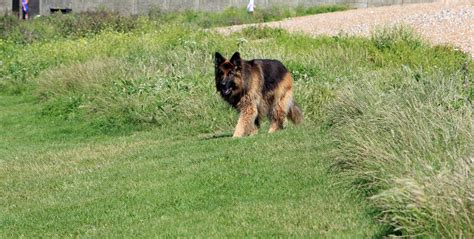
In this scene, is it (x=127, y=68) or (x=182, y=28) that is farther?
(x=182, y=28)

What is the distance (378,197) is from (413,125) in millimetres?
2008

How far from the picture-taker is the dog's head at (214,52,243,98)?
13352 mm

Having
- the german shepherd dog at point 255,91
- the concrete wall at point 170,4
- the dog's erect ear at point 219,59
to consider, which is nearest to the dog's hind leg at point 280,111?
the german shepherd dog at point 255,91

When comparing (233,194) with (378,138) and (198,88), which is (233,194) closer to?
(378,138)

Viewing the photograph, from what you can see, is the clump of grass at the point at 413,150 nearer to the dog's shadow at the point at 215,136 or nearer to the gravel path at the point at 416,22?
the dog's shadow at the point at 215,136

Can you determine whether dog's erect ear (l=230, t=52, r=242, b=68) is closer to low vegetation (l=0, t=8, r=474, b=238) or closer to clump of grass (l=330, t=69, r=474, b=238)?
low vegetation (l=0, t=8, r=474, b=238)

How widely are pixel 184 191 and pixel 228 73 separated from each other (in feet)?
14.0

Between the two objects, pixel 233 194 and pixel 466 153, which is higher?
pixel 466 153

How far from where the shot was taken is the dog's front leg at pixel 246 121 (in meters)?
13.6

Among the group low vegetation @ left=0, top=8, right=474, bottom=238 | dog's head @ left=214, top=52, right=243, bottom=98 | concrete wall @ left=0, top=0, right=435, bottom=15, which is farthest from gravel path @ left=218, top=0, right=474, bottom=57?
dog's head @ left=214, top=52, right=243, bottom=98

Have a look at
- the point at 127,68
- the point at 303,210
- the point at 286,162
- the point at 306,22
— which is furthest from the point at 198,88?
the point at 306,22

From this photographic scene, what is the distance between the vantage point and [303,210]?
7.99 metres

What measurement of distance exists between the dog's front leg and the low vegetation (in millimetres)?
774

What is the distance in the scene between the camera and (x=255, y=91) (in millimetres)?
13836
